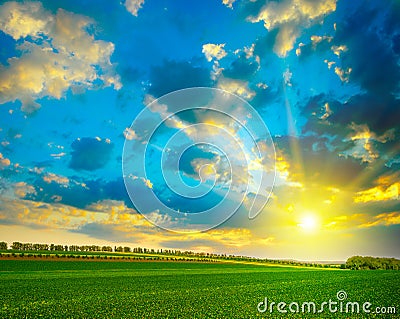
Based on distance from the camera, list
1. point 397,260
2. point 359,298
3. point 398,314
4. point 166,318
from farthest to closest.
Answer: point 397,260, point 359,298, point 398,314, point 166,318

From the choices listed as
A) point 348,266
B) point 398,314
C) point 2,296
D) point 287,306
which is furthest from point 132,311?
point 348,266

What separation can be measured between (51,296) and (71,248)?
171858 millimetres

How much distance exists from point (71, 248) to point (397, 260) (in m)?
159

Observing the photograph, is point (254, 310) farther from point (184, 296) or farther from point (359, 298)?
point (359, 298)

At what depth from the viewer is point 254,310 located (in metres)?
24.4

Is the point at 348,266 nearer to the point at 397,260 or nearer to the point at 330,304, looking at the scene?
the point at 397,260

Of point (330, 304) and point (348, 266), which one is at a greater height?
point (330, 304)

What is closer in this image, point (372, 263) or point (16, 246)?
point (372, 263)

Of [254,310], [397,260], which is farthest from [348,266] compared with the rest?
[254,310]

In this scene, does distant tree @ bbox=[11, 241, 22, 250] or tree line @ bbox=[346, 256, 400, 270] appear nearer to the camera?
tree line @ bbox=[346, 256, 400, 270]

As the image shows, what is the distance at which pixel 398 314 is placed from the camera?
75.7 feet

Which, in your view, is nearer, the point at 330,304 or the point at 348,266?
the point at 330,304

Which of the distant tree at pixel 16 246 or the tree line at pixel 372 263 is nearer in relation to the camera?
the tree line at pixel 372 263

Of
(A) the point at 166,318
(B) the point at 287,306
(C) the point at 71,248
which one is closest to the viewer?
(A) the point at 166,318
